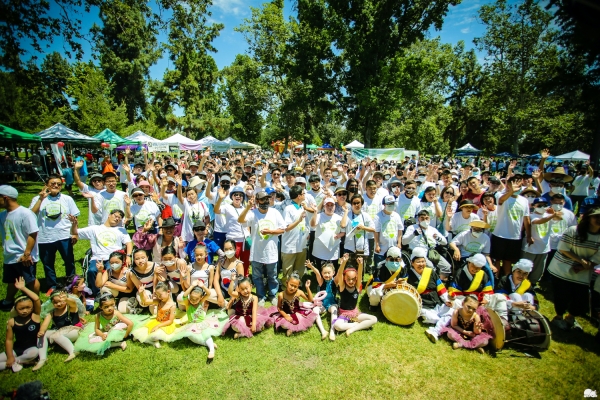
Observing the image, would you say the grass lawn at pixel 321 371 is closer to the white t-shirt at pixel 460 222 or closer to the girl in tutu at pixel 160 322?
the girl in tutu at pixel 160 322

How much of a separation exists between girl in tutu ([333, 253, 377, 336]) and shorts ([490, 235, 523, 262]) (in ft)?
10.4

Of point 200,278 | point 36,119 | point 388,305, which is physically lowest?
point 388,305

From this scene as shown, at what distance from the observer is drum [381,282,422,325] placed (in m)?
4.59

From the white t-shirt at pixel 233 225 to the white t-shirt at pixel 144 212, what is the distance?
155 centimetres

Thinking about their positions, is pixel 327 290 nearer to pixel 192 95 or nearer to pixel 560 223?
pixel 560 223

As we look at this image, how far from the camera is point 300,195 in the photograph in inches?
209

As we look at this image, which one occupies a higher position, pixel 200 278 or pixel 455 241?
pixel 455 241

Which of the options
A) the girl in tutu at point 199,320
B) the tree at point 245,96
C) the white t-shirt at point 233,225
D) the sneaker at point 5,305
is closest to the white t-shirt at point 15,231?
the sneaker at point 5,305

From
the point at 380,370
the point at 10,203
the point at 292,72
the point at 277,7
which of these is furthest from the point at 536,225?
the point at 277,7

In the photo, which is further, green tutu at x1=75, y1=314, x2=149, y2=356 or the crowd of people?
the crowd of people

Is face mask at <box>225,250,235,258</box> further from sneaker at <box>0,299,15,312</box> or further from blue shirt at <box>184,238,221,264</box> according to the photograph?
sneaker at <box>0,299,15,312</box>

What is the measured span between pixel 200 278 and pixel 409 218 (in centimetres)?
452

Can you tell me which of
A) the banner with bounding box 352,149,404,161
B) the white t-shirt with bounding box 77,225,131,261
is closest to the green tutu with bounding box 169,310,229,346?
the white t-shirt with bounding box 77,225,131,261

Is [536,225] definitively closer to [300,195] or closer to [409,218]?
[409,218]
